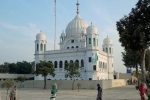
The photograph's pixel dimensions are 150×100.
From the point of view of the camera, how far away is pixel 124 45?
20.7 meters

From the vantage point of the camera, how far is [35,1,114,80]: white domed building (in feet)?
170

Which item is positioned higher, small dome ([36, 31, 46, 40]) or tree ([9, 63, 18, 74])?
small dome ([36, 31, 46, 40])

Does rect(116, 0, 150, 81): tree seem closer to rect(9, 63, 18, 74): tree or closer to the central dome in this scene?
the central dome

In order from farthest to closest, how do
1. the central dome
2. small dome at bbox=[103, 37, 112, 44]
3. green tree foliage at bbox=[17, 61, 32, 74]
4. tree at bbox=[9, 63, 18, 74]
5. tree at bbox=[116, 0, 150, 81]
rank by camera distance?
tree at bbox=[9, 63, 18, 74] → green tree foliage at bbox=[17, 61, 32, 74] → small dome at bbox=[103, 37, 112, 44] → the central dome → tree at bbox=[116, 0, 150, 81]

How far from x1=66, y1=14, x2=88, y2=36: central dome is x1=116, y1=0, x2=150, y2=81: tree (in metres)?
40.3

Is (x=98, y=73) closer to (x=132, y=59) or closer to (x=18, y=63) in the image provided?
(x=132, y=59)

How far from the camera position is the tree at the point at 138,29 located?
19266mm

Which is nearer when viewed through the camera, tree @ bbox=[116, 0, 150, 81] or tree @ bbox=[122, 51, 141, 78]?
tree @ bbox=[116, 0, 150, 81]

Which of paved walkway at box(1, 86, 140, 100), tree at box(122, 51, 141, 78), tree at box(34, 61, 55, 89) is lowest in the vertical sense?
paved walkway at box(1, 86, 140, 100)

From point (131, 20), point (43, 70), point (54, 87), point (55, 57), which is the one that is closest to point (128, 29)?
point (131, 20)

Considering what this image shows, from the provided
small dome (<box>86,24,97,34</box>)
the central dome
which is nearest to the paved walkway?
small dome (<box>86,24,97,34</box>)

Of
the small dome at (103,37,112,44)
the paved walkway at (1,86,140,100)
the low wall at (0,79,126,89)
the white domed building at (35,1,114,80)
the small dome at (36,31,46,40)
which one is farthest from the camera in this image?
the small dome at (103,37,112,44)

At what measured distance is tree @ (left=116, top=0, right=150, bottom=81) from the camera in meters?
19.3

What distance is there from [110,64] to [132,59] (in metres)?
25.9
